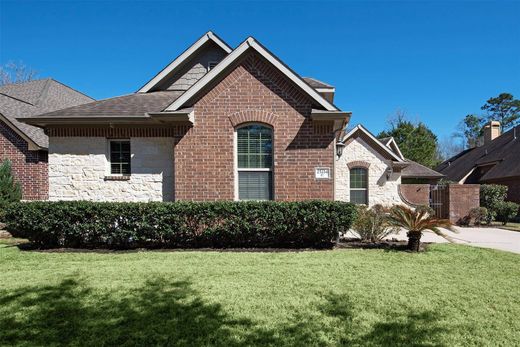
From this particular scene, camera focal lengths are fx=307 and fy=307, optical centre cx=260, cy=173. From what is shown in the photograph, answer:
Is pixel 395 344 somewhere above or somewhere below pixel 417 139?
below

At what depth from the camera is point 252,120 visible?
30.1ft

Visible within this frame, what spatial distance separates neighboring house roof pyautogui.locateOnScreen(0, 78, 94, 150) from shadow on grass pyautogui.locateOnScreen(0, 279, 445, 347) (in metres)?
12.1

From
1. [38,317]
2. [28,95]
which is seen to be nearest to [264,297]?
[38,317]

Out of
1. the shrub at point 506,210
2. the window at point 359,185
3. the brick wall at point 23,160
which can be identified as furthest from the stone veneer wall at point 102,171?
the shrub at point 506,210

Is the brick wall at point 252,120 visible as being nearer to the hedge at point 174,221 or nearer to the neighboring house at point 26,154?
the hedge at point 174,221

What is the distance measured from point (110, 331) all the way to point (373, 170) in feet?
53.3

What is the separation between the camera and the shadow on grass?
3.44 meters

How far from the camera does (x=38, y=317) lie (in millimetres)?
3965

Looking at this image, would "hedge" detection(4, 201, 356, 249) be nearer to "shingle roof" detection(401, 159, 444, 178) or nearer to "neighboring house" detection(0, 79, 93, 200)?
"neighboring house" detection(0, 79, 93, 200)

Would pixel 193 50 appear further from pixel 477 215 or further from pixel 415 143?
pixel 415 143

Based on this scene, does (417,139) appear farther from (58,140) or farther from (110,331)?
(110,331)

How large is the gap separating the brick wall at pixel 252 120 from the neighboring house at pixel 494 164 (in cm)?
1785

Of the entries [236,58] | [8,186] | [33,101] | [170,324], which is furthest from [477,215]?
[33,101]

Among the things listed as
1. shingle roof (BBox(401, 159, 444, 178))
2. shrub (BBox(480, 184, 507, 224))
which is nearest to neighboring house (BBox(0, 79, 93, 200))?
shrub (BBox(480, 184, 507, 224))
